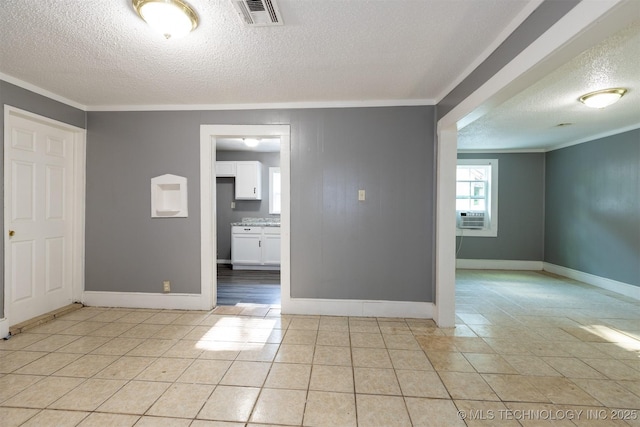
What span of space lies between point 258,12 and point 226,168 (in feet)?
14.3

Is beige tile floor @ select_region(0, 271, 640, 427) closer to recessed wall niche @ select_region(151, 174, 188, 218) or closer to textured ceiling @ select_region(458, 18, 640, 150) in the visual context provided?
recessed wall niche @ select_region(151, 174, 188, 218)

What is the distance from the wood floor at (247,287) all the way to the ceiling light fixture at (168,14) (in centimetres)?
293

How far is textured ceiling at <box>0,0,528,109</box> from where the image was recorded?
1.65 metres

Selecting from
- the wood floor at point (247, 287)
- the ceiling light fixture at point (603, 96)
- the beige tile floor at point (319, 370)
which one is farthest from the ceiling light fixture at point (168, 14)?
the ceiling light fixture at point (603, 96)

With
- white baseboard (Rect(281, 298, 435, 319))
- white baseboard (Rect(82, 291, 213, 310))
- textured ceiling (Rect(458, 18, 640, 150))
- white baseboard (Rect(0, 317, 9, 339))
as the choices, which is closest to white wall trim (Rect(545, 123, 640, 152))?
textured ceiling (Rect(458, 18, 640, 150))

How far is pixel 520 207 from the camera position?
550 centimetres

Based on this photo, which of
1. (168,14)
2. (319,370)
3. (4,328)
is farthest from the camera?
(4,328)

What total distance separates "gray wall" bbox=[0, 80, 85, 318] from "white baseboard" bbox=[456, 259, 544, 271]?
660cm

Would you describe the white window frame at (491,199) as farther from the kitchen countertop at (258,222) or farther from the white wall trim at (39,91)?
the white wall trim at (39,91)

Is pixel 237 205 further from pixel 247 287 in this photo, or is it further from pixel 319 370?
pixel 319 370

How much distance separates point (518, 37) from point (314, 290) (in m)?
2.78

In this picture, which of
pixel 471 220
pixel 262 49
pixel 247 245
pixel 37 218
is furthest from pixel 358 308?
pixel 471 220

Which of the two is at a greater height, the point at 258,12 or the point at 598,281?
the point at 258,12

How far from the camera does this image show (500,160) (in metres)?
5.54
